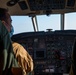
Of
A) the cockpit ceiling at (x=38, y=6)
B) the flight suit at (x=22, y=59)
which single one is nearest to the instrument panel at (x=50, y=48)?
the cockpit ceiling at (x=38, y=6)

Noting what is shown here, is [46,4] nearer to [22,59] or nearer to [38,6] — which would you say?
[38,6]

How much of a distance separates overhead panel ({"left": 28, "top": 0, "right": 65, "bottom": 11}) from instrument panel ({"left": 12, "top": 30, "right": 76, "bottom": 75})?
1583 mm

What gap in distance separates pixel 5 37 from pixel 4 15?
3.12 ft

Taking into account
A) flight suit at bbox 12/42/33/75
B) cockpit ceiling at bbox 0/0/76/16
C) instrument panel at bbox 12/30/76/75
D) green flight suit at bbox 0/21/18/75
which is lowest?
instrument panel at bbox 12/30/76/75

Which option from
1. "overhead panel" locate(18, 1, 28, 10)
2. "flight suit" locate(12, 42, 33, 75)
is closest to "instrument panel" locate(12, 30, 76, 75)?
"overhead panel" locate(18, 1, 28, 10)

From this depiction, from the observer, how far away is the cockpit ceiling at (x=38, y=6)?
4281mm

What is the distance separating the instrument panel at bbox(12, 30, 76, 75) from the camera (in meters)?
6.13

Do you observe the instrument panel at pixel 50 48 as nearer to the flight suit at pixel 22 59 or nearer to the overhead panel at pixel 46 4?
the overhead panel at pixel 46 4

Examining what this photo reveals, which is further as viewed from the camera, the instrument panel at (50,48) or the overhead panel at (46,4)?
the instrument panel at (50,48)

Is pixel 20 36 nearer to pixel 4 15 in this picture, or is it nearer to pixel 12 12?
pixel 12 12

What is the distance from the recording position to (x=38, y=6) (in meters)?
4.44

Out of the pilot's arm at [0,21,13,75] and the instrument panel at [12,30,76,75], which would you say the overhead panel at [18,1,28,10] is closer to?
the instrument panel at [12,30,76,75]

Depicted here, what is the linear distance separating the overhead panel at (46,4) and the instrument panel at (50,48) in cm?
158

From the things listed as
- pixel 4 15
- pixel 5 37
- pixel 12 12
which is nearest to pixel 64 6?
pixel 12 12
